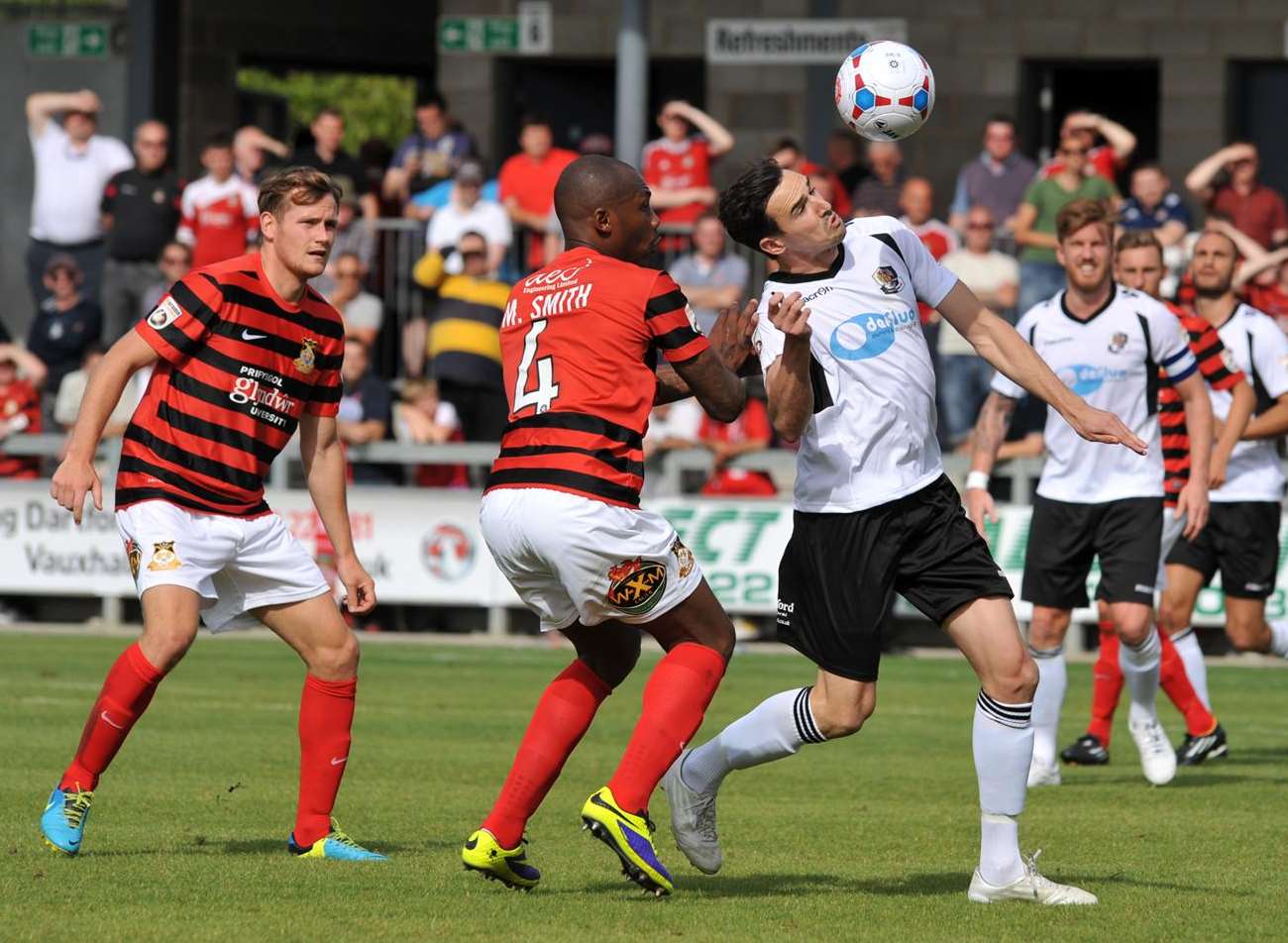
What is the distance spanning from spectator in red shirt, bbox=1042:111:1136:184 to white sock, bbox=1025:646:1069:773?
8062mm

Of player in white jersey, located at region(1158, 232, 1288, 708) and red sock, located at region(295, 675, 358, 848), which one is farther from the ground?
player in white jersey, located at region(1158, 232, 1288, 708)

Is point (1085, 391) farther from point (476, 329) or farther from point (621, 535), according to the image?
point (476, 329)

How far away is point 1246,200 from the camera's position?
17781 mm

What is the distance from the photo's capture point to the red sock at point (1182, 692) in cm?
1047

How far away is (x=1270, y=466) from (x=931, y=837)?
12.9 feet

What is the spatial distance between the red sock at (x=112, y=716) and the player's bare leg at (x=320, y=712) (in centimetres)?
43

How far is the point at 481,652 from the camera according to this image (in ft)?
51.5

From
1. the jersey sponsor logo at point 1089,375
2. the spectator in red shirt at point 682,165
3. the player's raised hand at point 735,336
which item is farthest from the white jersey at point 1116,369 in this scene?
the spectator in red shirt at point 682,165

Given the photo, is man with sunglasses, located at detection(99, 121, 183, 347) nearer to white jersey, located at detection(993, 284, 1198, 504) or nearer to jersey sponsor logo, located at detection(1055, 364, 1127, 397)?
white jersey, located at detection(993, 284, 1198, 504)

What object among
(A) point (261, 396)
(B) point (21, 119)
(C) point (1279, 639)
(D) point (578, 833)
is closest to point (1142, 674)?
(C) point (1279, 639)

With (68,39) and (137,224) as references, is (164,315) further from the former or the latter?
(68,39)

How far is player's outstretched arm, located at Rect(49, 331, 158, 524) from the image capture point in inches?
270

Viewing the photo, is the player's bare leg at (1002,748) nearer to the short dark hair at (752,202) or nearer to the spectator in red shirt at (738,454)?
the short dark hair at (752,202)

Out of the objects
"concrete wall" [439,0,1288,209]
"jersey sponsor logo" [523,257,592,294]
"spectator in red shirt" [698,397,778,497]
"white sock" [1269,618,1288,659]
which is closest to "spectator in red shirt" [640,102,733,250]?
"spectator in red shirt" [698,397,778,497]
